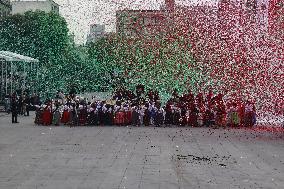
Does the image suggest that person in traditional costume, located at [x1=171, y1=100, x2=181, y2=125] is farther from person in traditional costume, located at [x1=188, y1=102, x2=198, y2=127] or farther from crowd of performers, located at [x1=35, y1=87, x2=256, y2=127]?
person in traditional costume, located at [x1=188, y1=102, x2=198, y2=127]

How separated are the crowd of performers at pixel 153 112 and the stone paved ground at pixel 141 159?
2279 mm

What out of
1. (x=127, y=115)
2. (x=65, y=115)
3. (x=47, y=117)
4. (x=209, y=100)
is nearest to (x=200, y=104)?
(x=209, y=100)

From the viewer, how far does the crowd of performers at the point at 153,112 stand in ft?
84.8

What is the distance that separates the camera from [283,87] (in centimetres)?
2106

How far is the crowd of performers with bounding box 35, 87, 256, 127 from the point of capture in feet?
84.8

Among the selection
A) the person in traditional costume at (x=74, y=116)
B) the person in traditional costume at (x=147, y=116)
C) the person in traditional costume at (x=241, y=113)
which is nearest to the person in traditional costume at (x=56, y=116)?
the person in traditional costume at (x=74, y=116)

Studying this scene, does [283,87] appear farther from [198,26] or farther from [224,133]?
[198,26]

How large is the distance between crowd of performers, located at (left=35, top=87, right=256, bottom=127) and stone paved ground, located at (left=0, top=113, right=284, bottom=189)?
2279mm

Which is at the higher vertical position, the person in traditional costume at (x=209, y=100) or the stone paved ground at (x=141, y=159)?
the person in traditional costume at (x=209, y=100)

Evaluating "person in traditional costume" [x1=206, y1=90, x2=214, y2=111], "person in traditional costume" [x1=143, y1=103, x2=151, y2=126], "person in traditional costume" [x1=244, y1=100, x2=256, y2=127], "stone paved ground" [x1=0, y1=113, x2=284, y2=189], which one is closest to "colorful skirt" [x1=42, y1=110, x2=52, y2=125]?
"stone paved ground" [x1=0, y1=113, x2=284, y2=189]

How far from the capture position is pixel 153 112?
26625mm

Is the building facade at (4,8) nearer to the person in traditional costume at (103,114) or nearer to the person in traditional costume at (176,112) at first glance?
the person in traditional costume at (103,114)

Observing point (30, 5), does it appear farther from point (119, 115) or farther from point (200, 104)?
point (200, 104)

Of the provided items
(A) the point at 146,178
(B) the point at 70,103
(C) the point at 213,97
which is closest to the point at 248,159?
(A) the point at 146,178
